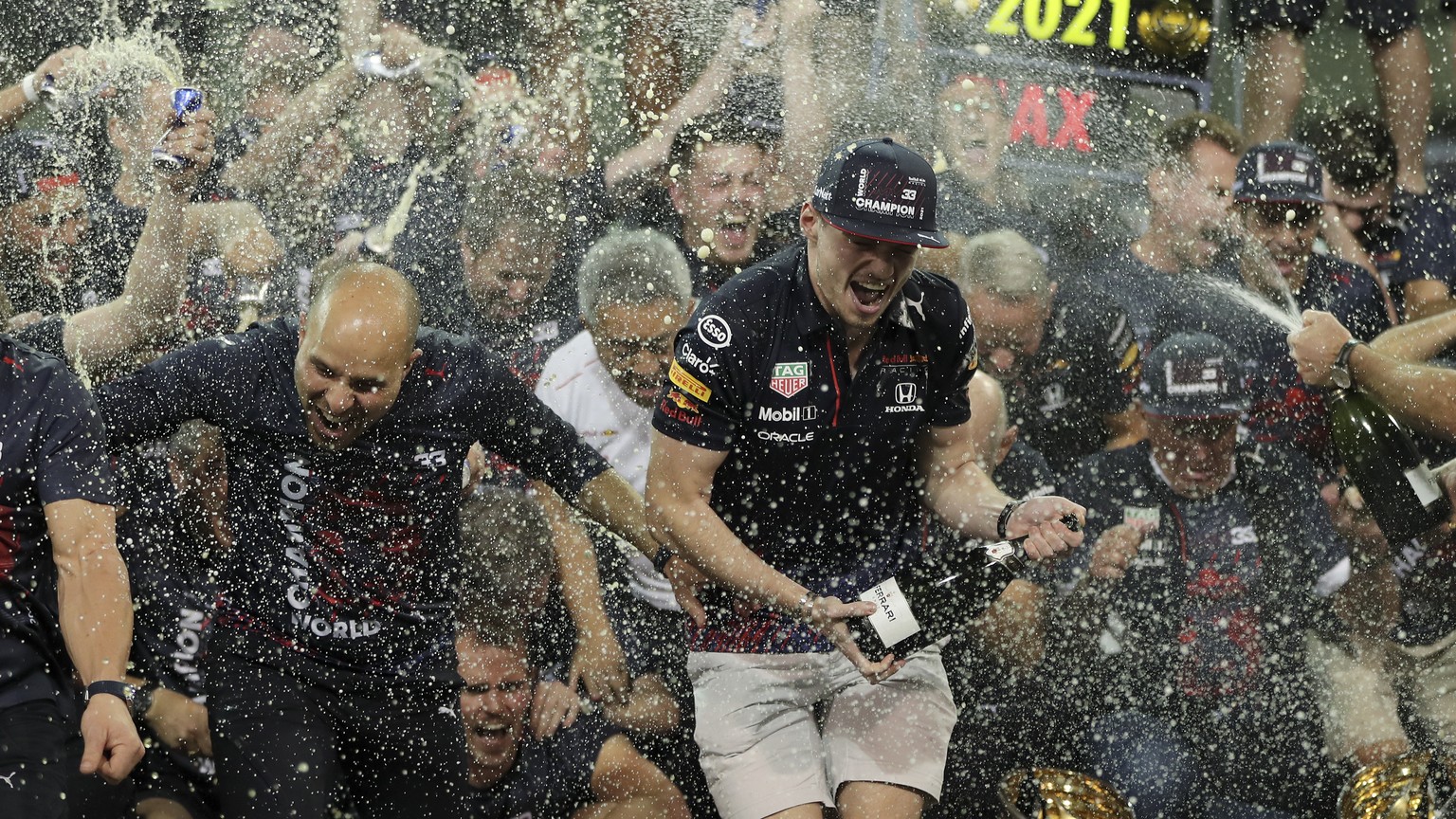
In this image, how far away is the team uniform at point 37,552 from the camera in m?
3.88

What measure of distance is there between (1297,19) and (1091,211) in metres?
1.98

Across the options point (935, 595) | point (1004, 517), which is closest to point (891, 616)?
point (935, 595)

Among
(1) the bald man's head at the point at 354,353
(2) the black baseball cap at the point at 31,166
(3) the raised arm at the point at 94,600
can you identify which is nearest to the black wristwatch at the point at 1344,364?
(1) the bald man's head at the point at 354,353

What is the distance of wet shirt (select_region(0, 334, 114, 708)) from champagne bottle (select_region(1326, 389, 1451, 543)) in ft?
14.1

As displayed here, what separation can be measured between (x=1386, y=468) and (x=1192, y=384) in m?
0.82

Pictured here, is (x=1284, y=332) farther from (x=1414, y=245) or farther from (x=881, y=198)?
(x=881, y=198)

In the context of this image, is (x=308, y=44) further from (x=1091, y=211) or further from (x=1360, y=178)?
(x=1360, y=178)

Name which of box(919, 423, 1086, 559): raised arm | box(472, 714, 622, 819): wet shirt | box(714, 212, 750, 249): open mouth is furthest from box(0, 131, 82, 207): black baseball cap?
box(919, 423, 1086, 559): raised arm

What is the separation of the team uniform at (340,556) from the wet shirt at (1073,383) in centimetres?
196

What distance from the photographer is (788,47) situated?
22.6ft

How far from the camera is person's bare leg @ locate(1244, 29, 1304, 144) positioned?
746 centimetres

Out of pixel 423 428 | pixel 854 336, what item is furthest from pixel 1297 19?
pixel 423 428

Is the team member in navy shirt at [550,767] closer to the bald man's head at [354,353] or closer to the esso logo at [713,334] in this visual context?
the bald man's head at [354,353]

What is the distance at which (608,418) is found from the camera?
17.9ft
